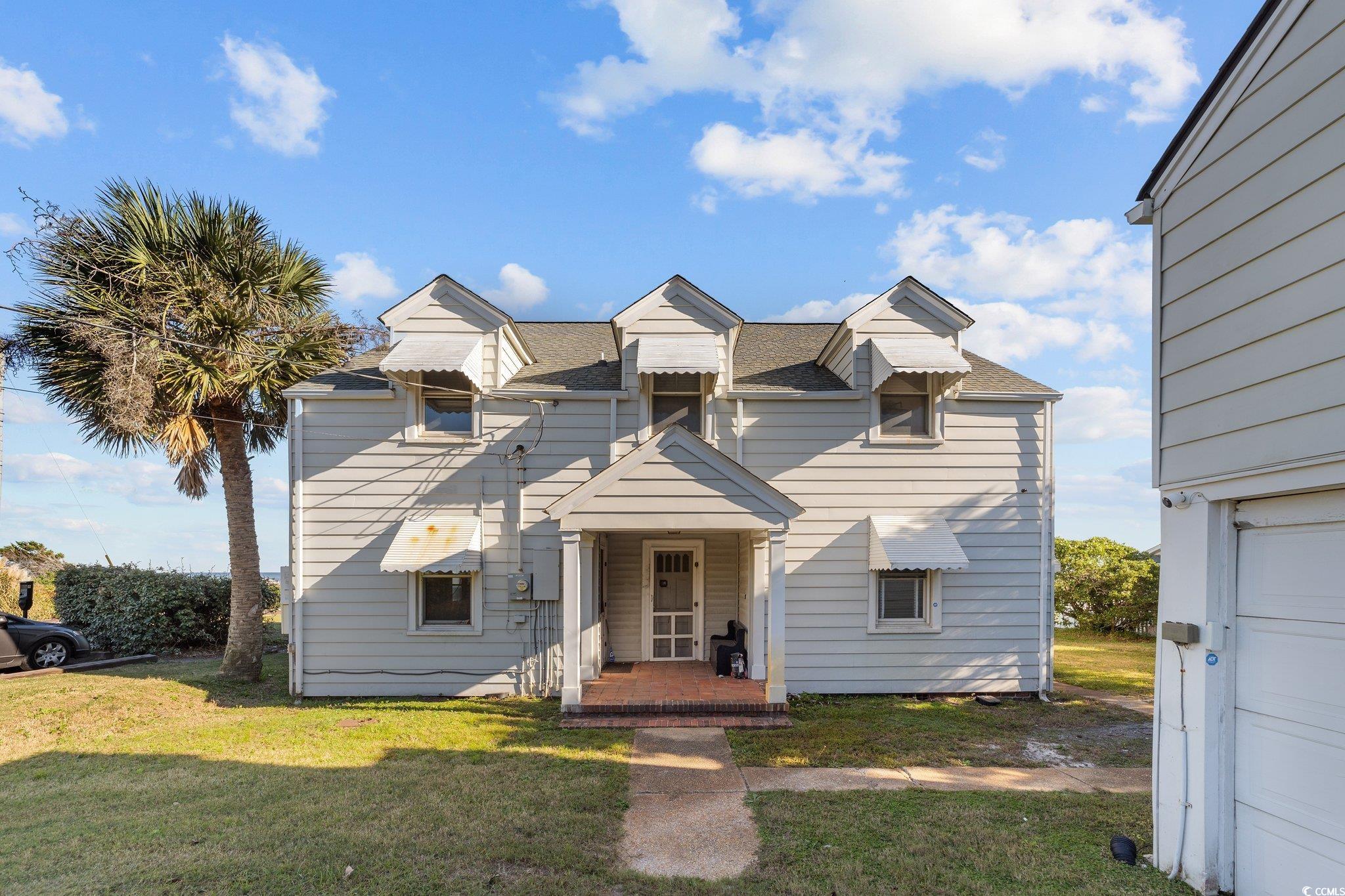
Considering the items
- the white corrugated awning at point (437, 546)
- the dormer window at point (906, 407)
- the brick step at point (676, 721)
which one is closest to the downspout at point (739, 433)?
the dormer window at point (906, 407)

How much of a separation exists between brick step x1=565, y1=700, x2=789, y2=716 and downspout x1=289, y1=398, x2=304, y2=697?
15.1 feet

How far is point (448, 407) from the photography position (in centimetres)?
1002

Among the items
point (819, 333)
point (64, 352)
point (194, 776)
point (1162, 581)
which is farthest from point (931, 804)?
point (64, 352)

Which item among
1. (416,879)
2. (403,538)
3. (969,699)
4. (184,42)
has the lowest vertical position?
(969,699)

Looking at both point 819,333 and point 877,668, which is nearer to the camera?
point 877,668

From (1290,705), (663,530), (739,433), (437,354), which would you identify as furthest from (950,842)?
(437,354)

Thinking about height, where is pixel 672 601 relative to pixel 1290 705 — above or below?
below

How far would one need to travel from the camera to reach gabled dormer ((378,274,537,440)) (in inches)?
385

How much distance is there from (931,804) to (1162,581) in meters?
2.80

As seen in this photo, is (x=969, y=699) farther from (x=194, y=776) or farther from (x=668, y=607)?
(x=194, y=776)

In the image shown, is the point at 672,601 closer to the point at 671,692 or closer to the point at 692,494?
the point at 671,692

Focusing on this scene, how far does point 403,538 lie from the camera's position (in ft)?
31.1

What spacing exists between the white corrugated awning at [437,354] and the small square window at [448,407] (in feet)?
1.57

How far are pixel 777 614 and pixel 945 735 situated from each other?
2492mm
